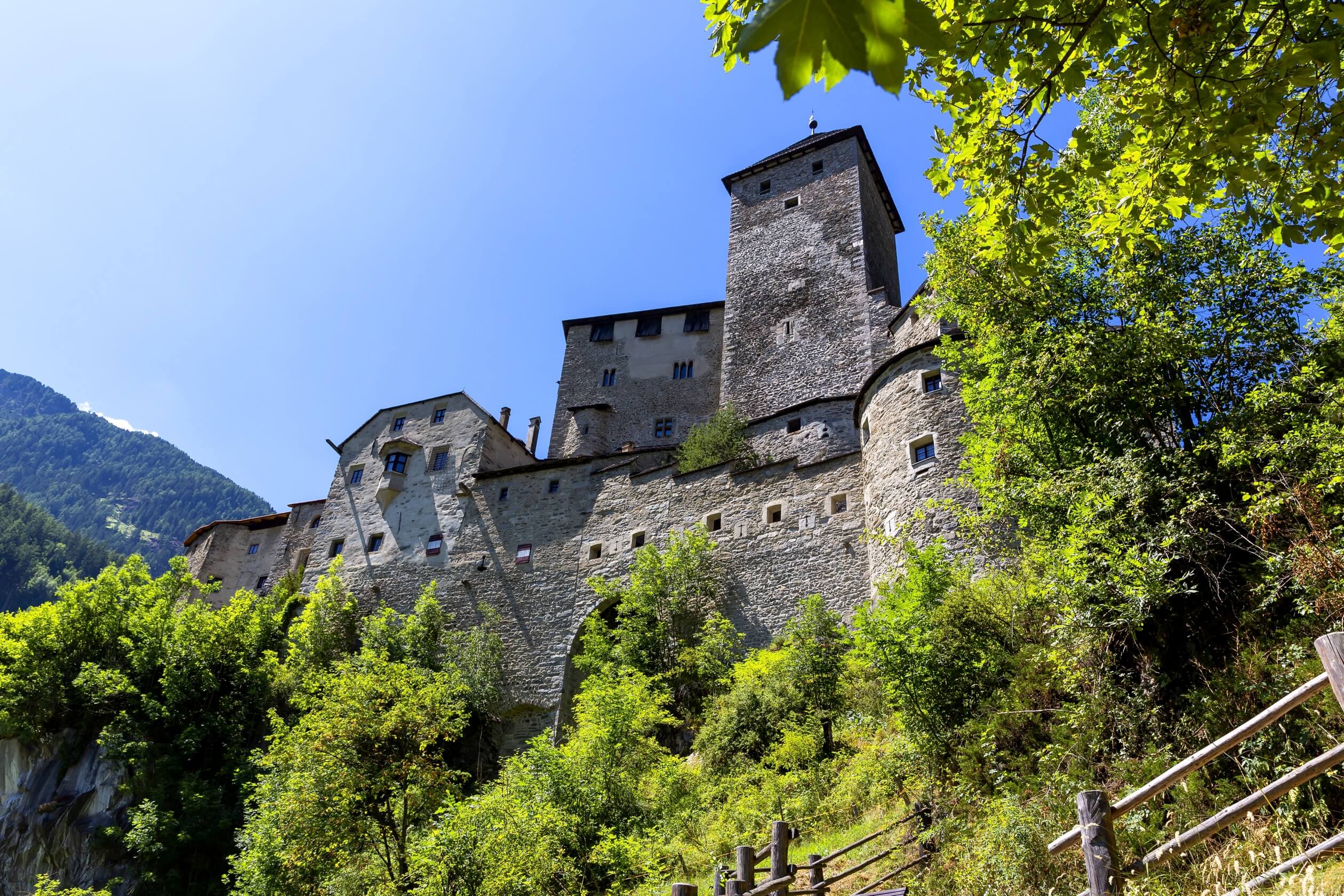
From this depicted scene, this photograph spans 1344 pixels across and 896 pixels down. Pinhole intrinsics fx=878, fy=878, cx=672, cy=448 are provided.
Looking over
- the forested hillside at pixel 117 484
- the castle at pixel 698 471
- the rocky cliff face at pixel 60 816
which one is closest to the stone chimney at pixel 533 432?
the castle at pixel 698 471

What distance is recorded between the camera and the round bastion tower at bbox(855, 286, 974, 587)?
17.5 m

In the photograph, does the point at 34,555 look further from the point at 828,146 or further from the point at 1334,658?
the point at 1334,658

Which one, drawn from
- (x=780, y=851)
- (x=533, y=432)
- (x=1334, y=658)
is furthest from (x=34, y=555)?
(x=1334, y=658)

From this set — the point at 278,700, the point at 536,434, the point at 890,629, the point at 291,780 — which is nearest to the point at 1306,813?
the point at 890,629

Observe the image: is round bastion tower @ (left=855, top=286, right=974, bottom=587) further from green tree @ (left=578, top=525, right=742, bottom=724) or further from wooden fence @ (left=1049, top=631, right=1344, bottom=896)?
wooden fence @ (left=1049, top=631, right=1344, bottom=896)

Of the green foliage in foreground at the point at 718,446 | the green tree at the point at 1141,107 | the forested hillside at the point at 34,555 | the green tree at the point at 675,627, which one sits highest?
the forested hillside at the point at 34,555

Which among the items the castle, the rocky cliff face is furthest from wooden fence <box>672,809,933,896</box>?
the rocky cliff face

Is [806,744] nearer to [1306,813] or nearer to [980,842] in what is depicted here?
[980,842]

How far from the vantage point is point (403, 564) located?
94.6ft

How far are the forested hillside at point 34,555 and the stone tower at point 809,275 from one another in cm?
8193

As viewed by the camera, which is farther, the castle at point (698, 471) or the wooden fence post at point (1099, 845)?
the castle at point (698, 471)

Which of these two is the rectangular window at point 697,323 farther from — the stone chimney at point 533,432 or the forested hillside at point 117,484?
the forested hillside at point 117,484

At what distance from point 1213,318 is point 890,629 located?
4939mm

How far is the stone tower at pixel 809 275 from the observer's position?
1171 inches
